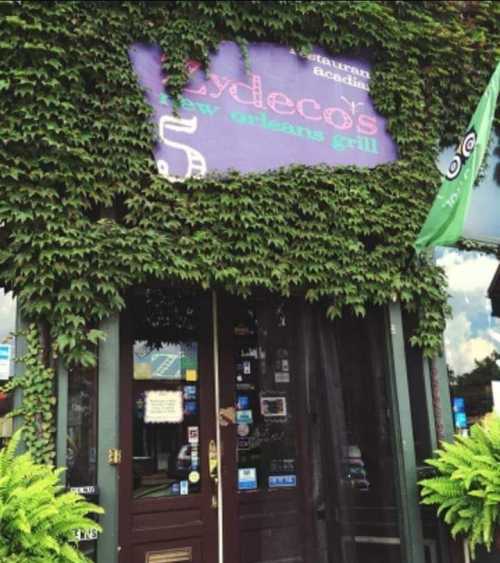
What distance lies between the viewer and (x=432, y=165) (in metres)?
5.51

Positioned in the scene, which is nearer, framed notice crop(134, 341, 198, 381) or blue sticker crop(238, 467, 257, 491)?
framed notice crop(134, 341, 198, 381)

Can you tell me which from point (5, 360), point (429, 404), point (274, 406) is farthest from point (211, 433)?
point (429, 404)

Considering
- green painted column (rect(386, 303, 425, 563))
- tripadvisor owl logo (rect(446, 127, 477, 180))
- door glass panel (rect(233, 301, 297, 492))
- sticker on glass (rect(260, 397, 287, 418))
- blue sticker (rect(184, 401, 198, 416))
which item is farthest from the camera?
sticker on glass (rect(260, 397, 287, 418))

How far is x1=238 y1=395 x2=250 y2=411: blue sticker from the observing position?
5078 millimetres

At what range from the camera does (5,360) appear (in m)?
4.16

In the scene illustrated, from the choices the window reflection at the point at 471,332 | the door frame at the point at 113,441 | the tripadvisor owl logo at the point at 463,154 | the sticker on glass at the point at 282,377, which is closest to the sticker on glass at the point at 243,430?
the sticker on glass at the point at 282,377

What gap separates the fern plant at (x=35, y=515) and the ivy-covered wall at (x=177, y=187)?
2.71 feet

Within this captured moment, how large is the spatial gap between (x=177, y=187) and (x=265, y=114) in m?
1.08

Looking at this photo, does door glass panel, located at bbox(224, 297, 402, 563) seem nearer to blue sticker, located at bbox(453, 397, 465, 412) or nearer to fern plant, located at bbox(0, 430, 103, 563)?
blue sticker, located at bbox(453, 397, 465, 412)

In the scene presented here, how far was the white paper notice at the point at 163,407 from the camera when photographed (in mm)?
4770

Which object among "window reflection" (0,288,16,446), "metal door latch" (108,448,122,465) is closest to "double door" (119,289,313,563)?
"metal door latch" (108,448,122,465)

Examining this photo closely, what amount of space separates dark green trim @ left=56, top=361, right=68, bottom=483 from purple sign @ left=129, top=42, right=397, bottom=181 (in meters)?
1.62

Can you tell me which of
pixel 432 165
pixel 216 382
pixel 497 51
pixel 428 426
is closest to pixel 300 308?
pixel 216 382

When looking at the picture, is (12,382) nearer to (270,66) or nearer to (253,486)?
(253,486)
